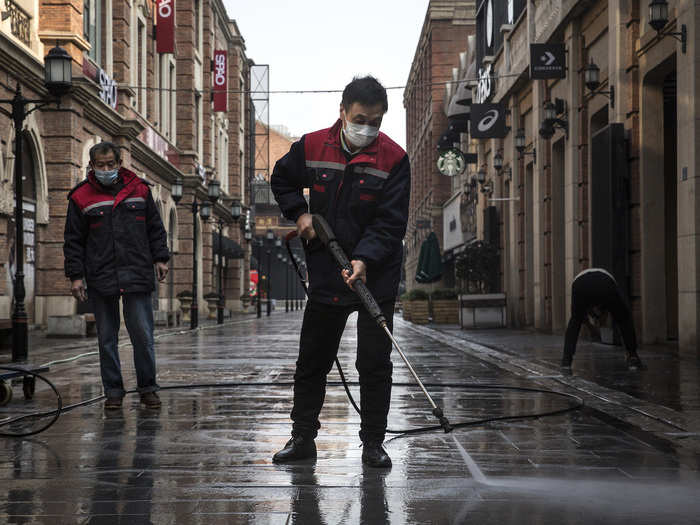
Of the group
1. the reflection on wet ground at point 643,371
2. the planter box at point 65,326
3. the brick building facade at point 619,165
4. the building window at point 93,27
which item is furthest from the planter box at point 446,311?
the planter box at point 65,326

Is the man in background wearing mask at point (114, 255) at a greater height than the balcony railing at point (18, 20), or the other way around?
the balcony railing at point (18, 20)

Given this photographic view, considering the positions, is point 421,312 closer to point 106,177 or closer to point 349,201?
point 106,177

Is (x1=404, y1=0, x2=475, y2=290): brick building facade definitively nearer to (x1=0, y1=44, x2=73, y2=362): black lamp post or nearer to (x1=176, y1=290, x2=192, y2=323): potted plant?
(x1=176, y1=290, x2=192, y2=323): potted plant

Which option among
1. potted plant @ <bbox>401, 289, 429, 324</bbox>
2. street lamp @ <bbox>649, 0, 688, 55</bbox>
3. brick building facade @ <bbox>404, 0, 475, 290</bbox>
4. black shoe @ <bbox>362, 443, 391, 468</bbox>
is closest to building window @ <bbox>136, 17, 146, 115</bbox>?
potted plant @ <bbox>401, 289, 429, 324</bbox>

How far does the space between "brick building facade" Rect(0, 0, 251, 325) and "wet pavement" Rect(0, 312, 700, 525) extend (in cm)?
1430

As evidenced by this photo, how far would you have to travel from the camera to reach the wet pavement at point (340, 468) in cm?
390

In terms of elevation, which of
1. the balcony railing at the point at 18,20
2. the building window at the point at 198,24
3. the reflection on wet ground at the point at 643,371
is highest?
the building window at the point at 198,24

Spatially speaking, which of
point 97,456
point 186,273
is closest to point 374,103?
point 97,456

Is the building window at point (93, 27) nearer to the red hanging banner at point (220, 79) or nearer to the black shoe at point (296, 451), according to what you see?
the red hanging banner at point (220, 79)

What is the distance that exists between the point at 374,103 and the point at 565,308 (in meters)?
18.3

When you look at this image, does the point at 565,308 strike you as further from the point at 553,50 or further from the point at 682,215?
the point at 682,215

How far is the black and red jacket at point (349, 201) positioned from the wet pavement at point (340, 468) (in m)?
0.91

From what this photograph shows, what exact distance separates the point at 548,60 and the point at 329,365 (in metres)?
17.1

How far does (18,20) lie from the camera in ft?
69.3
